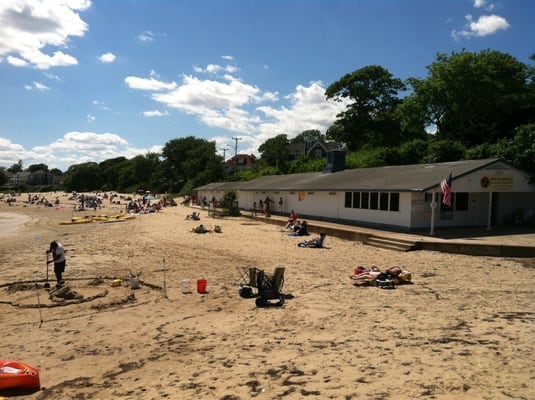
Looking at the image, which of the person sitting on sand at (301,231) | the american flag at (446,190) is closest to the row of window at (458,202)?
the american flag at (446,190)

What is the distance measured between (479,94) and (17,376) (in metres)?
40.3

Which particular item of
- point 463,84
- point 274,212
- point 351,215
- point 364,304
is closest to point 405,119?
point 463,84

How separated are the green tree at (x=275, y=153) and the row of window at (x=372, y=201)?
1311 inches

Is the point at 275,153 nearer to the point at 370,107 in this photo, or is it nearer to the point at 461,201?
the point at 370,107

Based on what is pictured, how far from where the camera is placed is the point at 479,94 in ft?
120

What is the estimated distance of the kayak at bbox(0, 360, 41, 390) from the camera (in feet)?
17.7

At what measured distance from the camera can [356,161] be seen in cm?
4081

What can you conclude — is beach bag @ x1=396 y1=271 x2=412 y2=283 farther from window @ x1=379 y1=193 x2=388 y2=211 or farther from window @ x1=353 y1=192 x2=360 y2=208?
window @ x1=353 y1=192 x2=360 y2=208

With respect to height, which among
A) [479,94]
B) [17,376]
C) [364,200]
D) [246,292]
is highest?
[479,94]

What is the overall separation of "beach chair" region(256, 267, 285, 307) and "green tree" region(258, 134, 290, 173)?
47.5 meters

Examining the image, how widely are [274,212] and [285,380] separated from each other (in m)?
28.5

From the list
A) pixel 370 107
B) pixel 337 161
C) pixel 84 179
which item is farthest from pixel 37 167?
pixel 337 161

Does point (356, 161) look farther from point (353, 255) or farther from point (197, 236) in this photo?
point (353, 255)

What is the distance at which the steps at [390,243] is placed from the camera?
53.3ft
